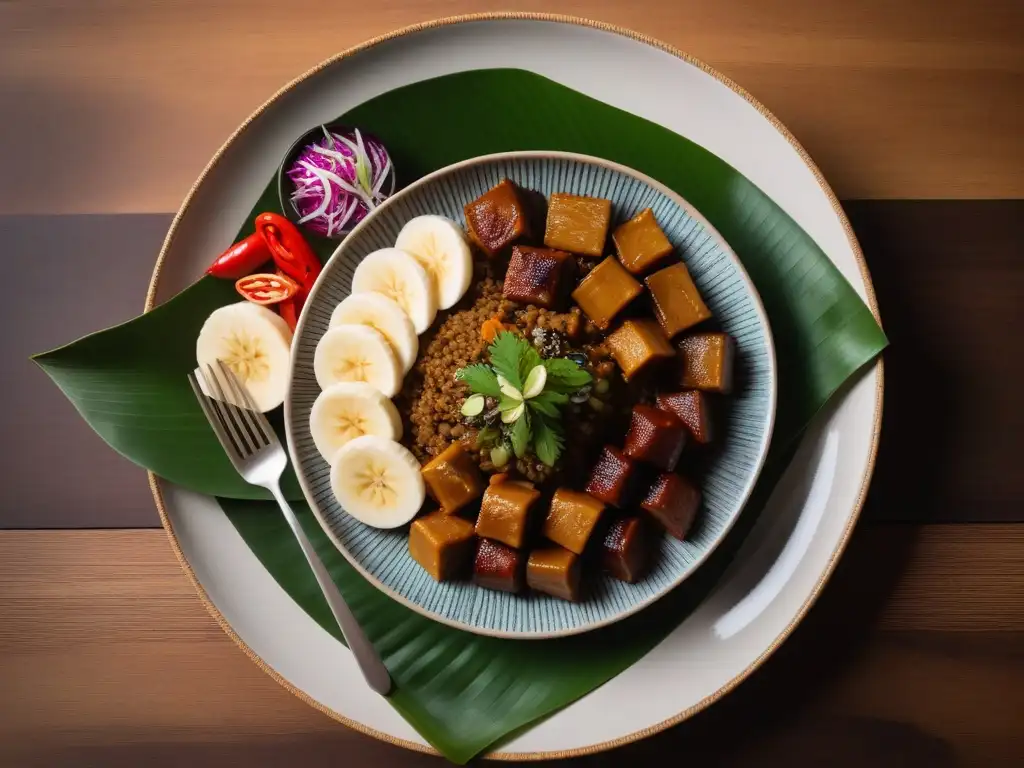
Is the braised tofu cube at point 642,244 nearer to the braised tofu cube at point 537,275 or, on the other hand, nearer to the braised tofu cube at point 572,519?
the braised tofu cube at point 537,275

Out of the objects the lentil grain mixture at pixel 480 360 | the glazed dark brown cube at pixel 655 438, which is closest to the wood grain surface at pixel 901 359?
the glazed dark brown cube at pixel 655 438

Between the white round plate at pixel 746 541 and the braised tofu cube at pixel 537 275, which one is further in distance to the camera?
the white round plate at pixel 746 541

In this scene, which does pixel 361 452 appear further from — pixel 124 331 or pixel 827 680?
pixel 827 680

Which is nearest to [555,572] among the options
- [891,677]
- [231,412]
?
[231,412]

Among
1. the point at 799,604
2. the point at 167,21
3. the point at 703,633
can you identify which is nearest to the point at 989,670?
the point at 799,604

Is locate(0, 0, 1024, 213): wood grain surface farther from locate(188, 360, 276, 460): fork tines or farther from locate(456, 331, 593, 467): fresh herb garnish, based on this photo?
locate(456, 331, 593, 467): fresh herb garnish
